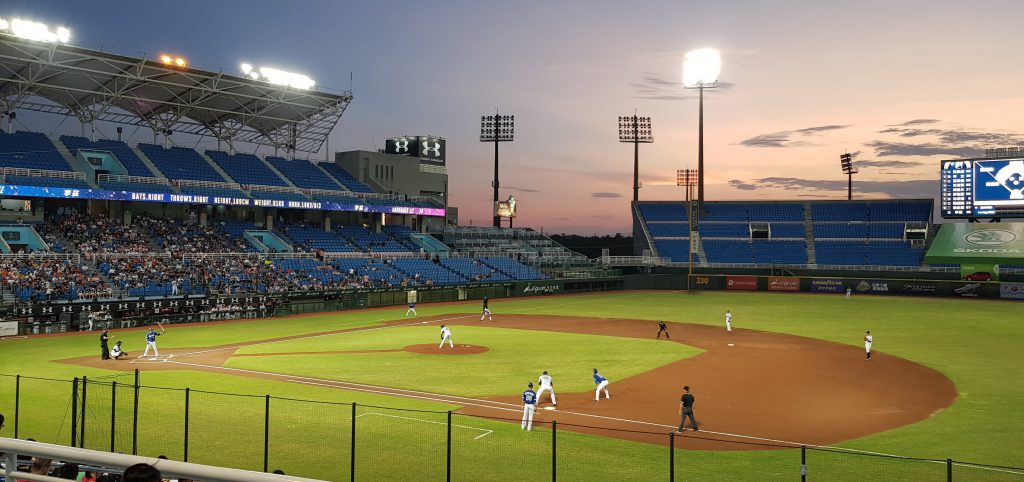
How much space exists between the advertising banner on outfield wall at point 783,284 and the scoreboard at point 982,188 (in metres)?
16.5

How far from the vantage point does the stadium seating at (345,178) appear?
7731cm

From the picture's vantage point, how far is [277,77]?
210ft

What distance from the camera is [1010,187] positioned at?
63906mm

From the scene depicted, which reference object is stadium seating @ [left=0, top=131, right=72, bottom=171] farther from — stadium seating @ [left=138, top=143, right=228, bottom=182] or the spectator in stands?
the spectator in stands

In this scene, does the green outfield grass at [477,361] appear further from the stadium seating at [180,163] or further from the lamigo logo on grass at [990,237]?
the lamigo logo on grass at [990,237]

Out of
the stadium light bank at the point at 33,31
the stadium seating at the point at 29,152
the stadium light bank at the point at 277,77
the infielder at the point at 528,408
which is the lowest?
the infielder at the point at 528,408

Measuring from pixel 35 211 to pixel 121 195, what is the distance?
571cm

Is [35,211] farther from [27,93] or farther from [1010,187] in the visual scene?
[1010,187]

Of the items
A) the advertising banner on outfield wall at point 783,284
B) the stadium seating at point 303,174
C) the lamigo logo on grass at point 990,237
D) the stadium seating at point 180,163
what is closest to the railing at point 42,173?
the stadium seating at point 180,163

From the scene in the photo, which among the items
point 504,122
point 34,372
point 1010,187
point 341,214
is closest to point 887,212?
point 1010,187

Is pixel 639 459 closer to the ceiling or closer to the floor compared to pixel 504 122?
closer to the floor

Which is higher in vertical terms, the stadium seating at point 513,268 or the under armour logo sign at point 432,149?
the under armour logo sign at point 432,149

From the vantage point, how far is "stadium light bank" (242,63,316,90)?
62344 millimetres

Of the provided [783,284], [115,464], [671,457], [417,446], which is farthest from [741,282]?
[115,464]
